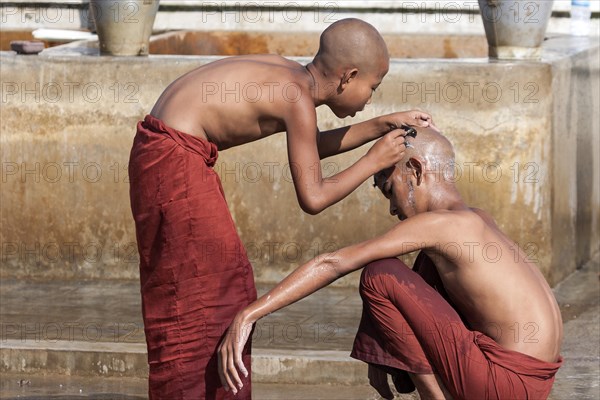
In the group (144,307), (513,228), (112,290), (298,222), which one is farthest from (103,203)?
(144,307)

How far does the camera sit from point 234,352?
429cm

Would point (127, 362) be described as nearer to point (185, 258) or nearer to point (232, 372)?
point (185, 258)

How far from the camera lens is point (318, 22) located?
31.4 feet

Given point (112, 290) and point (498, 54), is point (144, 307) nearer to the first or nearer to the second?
point (112, 290)

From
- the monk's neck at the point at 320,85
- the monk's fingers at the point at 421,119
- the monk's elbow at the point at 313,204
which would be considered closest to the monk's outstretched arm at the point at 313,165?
the monk's elbow at the point at 313,204

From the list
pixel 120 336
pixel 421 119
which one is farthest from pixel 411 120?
pixel 120 336

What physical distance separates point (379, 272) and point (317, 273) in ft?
0.67

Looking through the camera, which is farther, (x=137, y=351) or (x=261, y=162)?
(x=261, y=162)

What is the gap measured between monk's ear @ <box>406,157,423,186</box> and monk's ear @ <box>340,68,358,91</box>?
0.35 m

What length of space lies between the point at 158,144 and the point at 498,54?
3.12 metres

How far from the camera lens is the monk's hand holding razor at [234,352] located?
14.1 ft

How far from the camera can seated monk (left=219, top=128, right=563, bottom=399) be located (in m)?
4.30

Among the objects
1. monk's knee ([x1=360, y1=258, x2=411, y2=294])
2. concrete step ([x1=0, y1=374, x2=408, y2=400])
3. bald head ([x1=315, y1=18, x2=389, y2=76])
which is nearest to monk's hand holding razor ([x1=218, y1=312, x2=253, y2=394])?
monk's knee ([x1=360, y1=258, x2=411, y2=294])

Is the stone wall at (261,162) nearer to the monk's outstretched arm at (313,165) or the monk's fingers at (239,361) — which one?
the monk's outstretched arm at (313,165)
